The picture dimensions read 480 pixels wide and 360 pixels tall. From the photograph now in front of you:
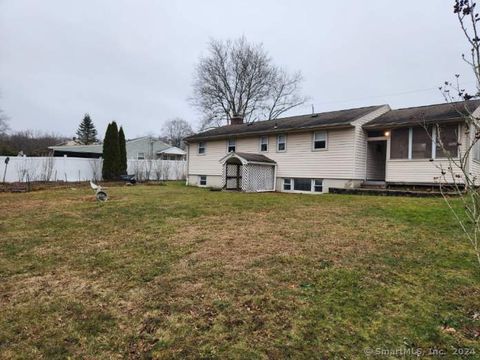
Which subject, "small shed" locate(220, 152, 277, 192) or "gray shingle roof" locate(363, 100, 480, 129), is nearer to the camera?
"gray shingle roof" locate(363, 100, 480, 129)

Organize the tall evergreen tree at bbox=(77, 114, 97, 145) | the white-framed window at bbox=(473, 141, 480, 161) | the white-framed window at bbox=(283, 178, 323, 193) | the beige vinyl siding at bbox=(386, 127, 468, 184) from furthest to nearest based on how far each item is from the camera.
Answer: the tall evergreen tree at bbox=(77, 114, 97, 145), the white-framed window at bbox=(283, 178, 323, 193), the white-framed window at bbox=(473, 141, 480, 161), the beige vinyl siding at bbox=(386, 127, 468, 184)

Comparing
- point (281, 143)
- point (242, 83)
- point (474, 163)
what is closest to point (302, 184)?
point (281, 143)

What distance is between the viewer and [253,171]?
15.4 meters

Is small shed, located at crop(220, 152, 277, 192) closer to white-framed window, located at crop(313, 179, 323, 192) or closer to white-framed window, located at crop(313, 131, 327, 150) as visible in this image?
white-framed window, located at crop(313, 179, 323, 192)

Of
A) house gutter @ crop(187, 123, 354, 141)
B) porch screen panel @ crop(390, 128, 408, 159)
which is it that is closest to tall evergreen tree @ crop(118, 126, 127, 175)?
house gutter @ crop(187, 123, 354, 141)

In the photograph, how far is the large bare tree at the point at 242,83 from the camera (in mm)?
32625

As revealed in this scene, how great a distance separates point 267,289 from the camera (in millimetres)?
3416

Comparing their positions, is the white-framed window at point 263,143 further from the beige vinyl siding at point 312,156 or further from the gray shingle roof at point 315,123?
the gray shingle roof at point 315,123

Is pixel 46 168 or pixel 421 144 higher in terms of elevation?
pixel 421 144

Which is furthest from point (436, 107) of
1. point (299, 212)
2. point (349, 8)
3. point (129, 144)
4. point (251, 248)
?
point (129, 144)

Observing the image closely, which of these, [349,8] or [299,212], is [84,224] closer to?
[299,212]

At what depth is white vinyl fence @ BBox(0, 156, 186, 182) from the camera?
18.7 metres

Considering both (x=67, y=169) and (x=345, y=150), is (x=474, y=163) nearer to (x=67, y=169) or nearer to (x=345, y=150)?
(x=345, y=150)

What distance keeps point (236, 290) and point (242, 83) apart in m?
31.6
